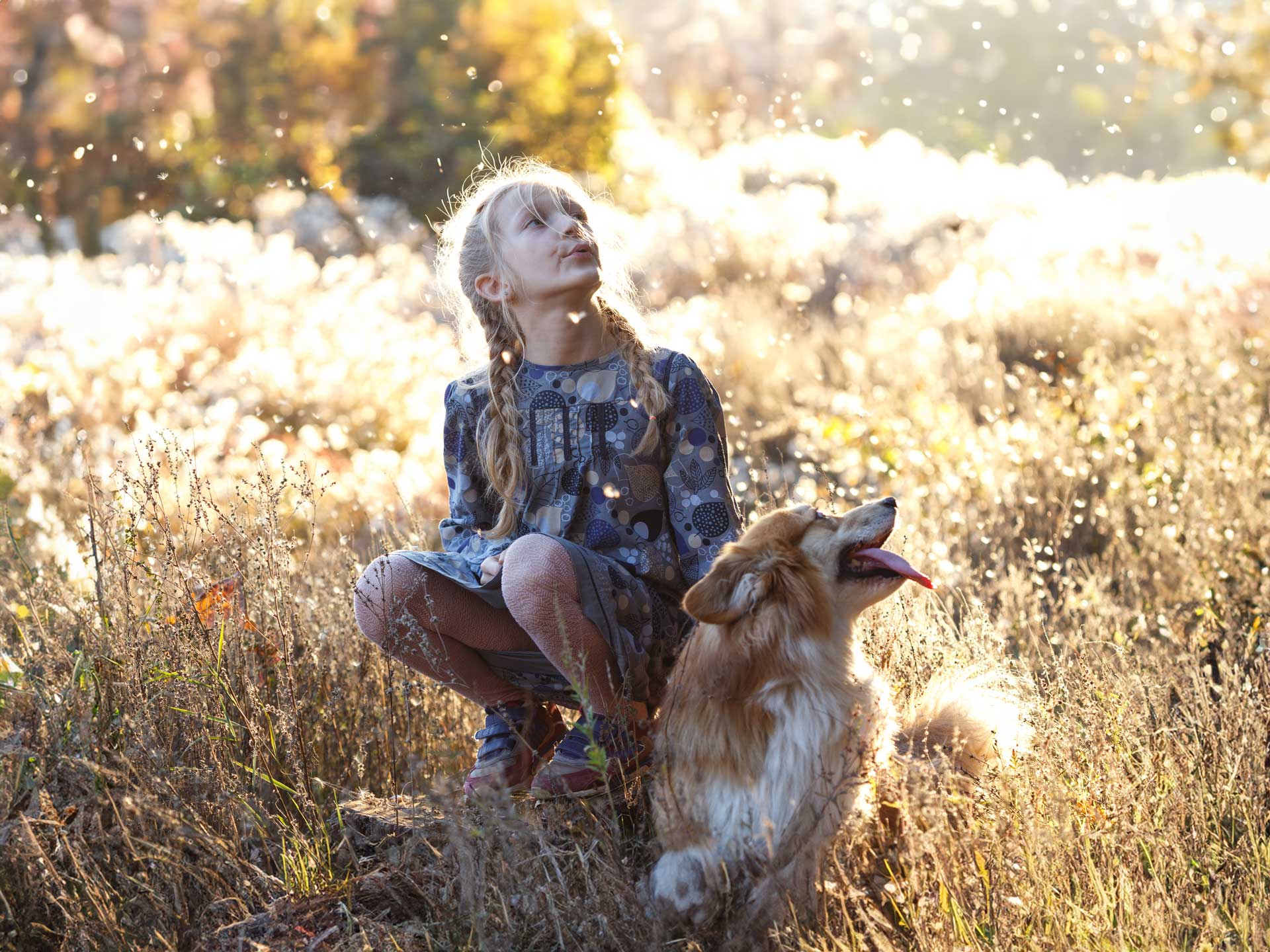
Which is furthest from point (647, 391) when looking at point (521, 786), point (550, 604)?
point (521, 786)

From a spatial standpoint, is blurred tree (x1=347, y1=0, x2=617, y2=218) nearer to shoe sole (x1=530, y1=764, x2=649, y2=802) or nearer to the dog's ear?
shoe sole (x1=530, y1=764, x2=649, y2=802)

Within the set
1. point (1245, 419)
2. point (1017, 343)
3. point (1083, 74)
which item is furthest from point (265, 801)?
point (1083, 74)

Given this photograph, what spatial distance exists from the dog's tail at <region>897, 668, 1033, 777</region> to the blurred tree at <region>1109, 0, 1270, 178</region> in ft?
32.3

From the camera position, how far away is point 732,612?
2.87 m

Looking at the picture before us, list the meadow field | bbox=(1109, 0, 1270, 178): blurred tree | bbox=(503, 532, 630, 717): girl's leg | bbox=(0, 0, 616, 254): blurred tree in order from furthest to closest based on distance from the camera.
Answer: bbox=(0, 0, 616, 254): blurred tree → bbox=(1109, 0, 1270, 178): blurred tree → bbox=(503, 532, 630, 717): girl's leg → the meadow field

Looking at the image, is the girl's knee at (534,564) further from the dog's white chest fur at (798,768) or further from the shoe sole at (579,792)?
the dog's white chest fur at (798,768)

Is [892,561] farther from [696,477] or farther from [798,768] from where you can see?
[696,477]

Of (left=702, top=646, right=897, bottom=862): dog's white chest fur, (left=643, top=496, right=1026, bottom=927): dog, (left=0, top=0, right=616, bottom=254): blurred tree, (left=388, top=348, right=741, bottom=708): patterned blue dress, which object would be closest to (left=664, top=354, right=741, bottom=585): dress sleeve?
(left=388, top=348, right=741, bottom=708): patterned blue dress

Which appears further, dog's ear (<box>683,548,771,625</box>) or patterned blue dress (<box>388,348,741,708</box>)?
patterned blue dress (<box>388,348,741,708</box>)

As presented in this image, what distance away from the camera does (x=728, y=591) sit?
290 centimetres

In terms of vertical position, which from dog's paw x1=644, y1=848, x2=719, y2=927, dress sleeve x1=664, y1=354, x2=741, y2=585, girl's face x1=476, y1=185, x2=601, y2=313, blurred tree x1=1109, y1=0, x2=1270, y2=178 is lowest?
dog's paw x1=644, y1=848, x2=719, y2=927

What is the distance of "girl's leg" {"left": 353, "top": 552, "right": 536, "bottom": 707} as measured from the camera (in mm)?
3361

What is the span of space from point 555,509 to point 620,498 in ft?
0.70

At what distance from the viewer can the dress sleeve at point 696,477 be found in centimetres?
363
